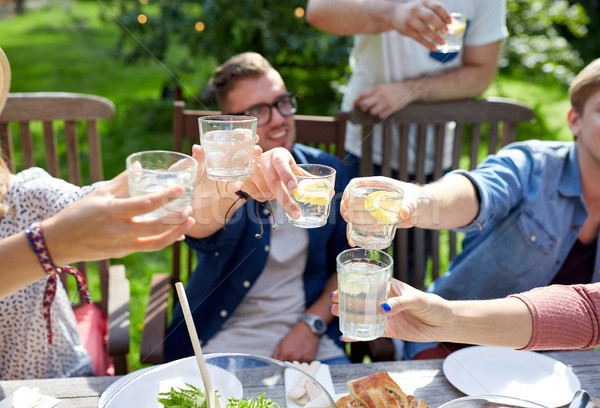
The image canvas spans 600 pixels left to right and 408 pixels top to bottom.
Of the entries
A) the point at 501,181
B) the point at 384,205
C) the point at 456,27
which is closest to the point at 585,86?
the point at 501,181

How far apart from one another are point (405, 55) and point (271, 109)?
0.79m

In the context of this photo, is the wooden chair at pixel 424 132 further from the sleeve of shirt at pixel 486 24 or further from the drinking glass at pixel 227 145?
the drinking glass at pixel 227 145

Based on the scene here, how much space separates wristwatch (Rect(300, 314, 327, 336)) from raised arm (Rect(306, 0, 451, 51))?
3.90ft

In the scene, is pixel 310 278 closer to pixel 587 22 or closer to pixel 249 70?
pixel 249 70

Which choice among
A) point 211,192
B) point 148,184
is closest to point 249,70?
point 211,192

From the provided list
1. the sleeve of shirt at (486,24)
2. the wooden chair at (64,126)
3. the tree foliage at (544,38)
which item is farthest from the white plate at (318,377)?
the tree foliage at (544,38)

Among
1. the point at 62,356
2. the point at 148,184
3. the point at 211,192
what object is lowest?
the point at 62,356

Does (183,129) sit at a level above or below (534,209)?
above

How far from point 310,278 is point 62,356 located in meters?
0.95

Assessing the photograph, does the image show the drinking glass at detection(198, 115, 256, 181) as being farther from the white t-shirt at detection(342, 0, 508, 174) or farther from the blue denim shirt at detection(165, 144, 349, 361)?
the white t-shirt at detection(342, 0, 508, 174)

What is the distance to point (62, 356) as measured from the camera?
6.81 ft

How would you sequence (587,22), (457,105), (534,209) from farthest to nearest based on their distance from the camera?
(587,22), (457,105), (534,209)

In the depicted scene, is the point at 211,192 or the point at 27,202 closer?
the point at 211,192

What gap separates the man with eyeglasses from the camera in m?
2.31
